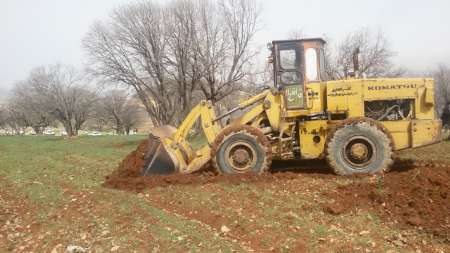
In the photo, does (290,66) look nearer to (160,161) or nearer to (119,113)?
(160,161)

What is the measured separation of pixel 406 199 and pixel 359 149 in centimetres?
208

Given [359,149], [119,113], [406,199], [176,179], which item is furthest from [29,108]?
[406,199]

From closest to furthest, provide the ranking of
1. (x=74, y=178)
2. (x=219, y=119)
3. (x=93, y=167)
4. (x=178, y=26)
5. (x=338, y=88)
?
(x=338, y=88)
(x=219, y=119)
(x=74, y=178)
(x=93, y=167)
(x=178, y=26)

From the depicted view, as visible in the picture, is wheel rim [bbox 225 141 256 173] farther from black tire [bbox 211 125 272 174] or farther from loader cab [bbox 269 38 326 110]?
loader cab [bbox 269 38 326 110]

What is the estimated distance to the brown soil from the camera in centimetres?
660

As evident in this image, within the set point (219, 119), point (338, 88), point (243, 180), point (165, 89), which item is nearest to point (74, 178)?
point (219, 119)

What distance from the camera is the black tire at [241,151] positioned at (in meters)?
9.44

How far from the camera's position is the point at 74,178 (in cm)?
1124

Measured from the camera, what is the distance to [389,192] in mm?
7516

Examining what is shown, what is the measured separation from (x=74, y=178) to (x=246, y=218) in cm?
585

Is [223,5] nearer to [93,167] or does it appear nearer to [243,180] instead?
[93,167]

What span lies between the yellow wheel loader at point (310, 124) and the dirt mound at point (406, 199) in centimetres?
90

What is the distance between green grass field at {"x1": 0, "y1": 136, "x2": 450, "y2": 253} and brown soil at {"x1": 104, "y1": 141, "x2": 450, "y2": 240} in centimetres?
19

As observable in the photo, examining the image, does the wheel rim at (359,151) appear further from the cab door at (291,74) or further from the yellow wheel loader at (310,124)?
the cab door at (291,74)
